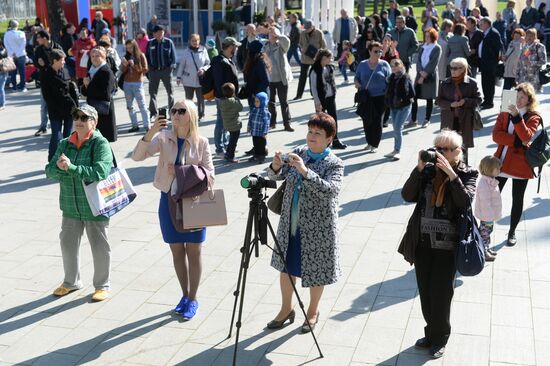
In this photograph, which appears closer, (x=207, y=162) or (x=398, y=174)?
(x=207, y=162)

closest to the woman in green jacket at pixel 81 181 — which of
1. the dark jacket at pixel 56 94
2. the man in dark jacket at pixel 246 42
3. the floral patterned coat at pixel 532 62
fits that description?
the dark jacket at pixel 56 94

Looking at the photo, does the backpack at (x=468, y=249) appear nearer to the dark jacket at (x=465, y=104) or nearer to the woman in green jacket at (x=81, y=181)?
the woman in green jacket at (x=81, y=181)

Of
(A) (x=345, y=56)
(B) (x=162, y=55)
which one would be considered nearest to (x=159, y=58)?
(B) (x=162, y=55)

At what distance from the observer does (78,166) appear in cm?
673

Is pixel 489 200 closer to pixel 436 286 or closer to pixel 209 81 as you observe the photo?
pixel 436 286

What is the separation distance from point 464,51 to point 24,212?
974 cm

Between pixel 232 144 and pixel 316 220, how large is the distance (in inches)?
248

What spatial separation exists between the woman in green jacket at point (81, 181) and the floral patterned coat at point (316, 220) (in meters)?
1.80

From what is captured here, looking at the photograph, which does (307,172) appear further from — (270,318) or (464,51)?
(464,51)

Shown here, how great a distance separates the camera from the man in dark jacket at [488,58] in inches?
647

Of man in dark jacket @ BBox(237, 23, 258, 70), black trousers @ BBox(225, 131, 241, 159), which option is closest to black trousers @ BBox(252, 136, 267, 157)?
black trousers @ BBox(225, 131, 241, 159)

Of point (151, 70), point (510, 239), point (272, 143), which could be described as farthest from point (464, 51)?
point (510, 239)

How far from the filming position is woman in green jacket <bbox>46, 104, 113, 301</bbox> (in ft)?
22.2

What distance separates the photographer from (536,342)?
618 cm
